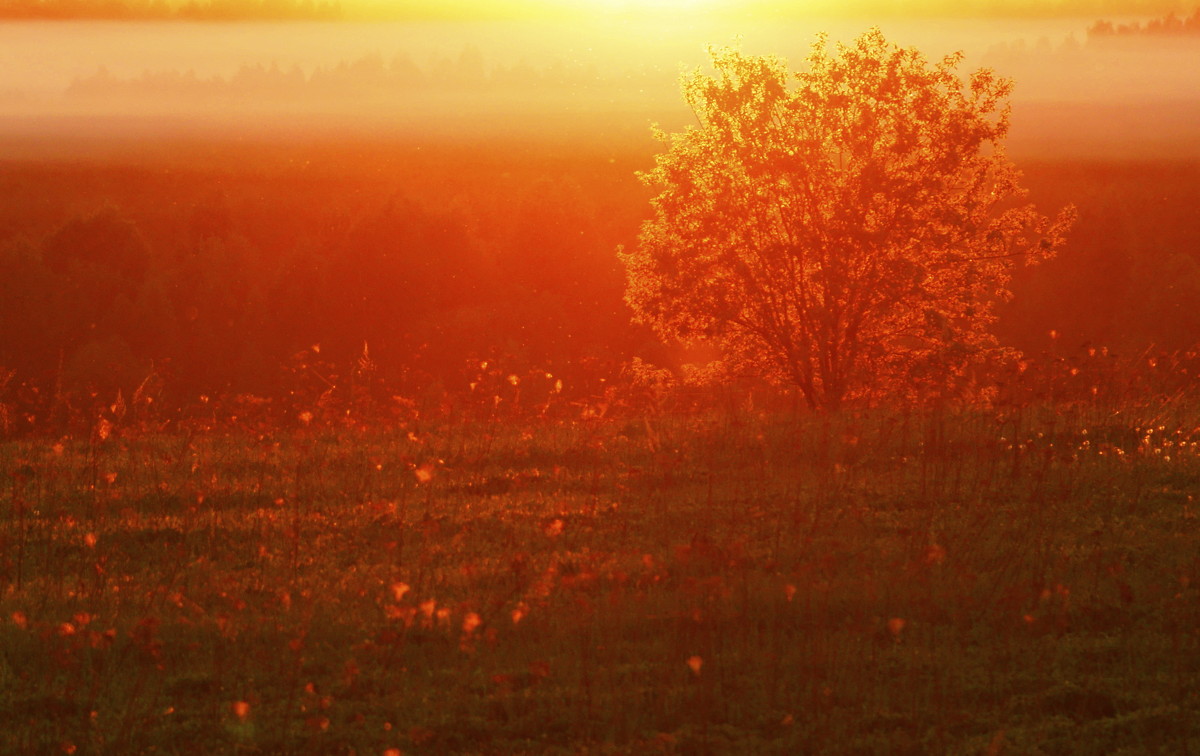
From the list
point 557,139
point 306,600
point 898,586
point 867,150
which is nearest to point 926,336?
point 867,150

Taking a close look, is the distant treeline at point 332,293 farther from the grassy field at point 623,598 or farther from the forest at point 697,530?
the grassy field at point 623,598

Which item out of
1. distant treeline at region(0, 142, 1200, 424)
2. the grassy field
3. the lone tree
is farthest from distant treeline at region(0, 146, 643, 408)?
the grassy field

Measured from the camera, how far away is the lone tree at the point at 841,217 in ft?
63.4

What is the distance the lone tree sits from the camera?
19328 mm

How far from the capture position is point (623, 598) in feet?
23.9

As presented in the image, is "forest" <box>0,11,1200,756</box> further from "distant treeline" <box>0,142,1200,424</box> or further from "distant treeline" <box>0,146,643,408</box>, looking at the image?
"distant treeline" <box>0,146,643,408</box>

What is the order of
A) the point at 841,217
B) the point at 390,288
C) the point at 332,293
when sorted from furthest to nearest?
the point at 390,288
the point at 332,293
the point at 841,217

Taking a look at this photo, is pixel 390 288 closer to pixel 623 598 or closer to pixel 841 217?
pixel 841 217

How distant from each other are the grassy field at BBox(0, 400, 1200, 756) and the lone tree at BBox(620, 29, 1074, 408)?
7822 mm

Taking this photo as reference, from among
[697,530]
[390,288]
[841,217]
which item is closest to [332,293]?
[390,288]

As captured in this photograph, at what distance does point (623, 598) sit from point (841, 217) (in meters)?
13.2

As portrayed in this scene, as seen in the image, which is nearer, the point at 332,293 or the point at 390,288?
the point at 332,293

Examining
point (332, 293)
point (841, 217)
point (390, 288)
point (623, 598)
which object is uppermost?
point (390, 288)

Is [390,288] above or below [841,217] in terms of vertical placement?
above
